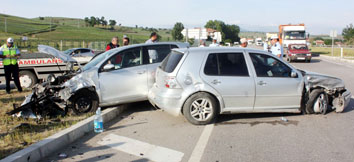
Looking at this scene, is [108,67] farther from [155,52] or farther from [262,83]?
[262,83]

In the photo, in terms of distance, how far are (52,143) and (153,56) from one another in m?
3.53

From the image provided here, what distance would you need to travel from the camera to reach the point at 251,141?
533cm

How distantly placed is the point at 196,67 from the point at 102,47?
110ft

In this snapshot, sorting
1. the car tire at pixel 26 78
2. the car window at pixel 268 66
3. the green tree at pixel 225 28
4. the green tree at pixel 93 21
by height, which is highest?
the green tree at pixel 93 21

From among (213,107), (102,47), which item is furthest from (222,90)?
(102,47)

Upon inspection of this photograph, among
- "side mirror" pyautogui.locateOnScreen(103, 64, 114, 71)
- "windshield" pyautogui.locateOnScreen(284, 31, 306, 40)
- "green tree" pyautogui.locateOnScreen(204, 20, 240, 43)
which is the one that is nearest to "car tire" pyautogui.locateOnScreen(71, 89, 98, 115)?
"side mirror" pyautogui.locateOnScreen(103, 64, 114, 71)

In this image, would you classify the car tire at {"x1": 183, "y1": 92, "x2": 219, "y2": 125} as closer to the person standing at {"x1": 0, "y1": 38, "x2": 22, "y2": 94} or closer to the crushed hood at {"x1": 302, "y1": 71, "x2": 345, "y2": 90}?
the crushed hood at {"x1": 302, "y1": 71, "x2": 345, "y2": 90}

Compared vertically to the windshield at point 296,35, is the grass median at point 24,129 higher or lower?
lower

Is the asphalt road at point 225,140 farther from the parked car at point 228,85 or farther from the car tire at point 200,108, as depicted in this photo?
the parked car at point 228,85

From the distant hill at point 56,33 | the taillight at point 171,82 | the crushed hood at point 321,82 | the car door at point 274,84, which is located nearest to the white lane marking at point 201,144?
the taillight at point 171,82

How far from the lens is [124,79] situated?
23.6 feet

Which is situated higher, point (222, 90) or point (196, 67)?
point (196, 67)

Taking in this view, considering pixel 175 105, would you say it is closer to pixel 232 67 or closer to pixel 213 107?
pixel 213 107

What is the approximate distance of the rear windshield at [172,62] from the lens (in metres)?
6.40
